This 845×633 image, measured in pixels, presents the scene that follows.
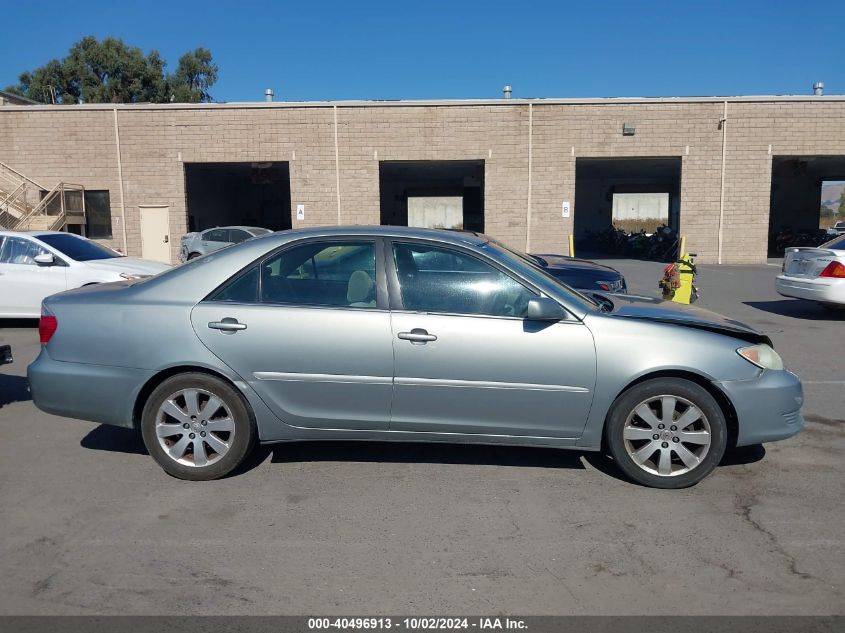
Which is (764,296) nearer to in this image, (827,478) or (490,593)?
(827,478)

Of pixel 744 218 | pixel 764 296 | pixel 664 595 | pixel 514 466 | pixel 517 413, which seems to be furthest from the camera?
pixel 744 218

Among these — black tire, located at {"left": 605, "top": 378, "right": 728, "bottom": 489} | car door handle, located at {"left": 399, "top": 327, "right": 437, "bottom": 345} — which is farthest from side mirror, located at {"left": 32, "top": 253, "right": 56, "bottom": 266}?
black tire, located at {"left": 605, "top": 378, "right": 728, "bottom": 489}

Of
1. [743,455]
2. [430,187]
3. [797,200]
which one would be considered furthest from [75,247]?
[797,200]

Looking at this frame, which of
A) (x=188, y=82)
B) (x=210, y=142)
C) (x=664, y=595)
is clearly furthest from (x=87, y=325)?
(x=188, y=82)

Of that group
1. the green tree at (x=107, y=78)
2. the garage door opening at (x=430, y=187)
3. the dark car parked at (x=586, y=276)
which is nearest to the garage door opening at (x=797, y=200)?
the garage door opening at (x=430, y=187)

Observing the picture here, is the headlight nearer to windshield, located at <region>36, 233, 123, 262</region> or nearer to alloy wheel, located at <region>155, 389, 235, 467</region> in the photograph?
alloy wheel, located at <region>155, 389, 235, 467</region>

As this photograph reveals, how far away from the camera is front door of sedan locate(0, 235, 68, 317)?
11.3 metres

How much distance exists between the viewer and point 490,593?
359 centimetres

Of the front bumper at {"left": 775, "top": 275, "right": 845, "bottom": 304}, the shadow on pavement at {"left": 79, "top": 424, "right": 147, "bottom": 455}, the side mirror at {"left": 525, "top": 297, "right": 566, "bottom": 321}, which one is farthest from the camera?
the front bumper at {"left": 775, "top": 275, "right": 845, "bottom": 304}

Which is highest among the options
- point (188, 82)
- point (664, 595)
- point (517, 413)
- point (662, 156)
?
point (188, 82)

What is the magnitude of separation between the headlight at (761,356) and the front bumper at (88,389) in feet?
12.8

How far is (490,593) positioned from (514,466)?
5.83 feet

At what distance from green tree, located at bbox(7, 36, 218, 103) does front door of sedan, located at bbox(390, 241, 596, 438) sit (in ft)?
199

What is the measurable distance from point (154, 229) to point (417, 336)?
77.9 ft
